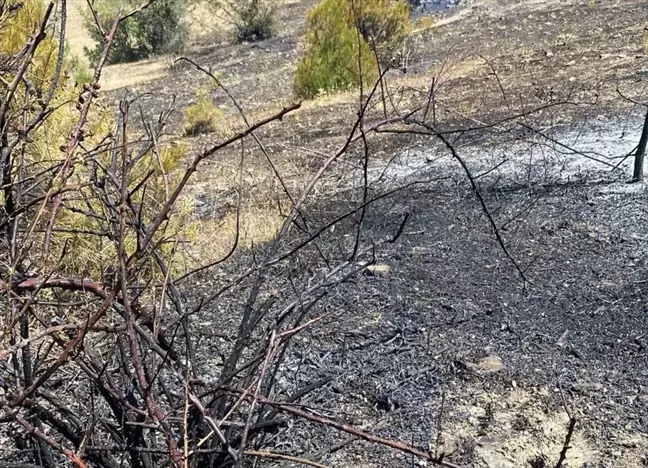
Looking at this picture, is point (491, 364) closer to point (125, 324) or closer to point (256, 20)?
point (125, 324)

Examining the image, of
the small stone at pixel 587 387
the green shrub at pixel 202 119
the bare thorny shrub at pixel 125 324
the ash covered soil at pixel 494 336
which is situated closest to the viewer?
the bare thorny shrub at pixel 125 324

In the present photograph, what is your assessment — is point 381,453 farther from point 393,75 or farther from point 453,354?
point 393,75

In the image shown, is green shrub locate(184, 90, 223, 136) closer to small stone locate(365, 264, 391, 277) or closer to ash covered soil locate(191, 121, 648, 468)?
ash covered soil locate(191, 121, 648, 468)

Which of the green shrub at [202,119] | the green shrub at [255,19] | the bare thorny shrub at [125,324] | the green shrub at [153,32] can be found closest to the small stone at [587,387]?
the bare thorny shrub at [125,324]

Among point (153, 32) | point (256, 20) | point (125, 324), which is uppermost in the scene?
point (125, 324)

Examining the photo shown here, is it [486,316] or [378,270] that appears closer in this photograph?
[486,316]

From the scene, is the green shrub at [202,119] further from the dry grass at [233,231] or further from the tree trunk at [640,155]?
the tree trunk at [640,155]

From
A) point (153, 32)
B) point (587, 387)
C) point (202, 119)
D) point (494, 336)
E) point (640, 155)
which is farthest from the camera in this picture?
point (153, 32)

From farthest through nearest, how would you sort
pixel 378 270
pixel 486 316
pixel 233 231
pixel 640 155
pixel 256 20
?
pixel 256 20
pixel 233 231
pixel 640 155
pixel 378 270
pixel 486 316

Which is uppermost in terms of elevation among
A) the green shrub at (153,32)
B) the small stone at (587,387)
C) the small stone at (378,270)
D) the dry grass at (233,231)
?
the green shrub at (153,32)

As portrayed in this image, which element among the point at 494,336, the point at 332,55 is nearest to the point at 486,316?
the point at 494,336

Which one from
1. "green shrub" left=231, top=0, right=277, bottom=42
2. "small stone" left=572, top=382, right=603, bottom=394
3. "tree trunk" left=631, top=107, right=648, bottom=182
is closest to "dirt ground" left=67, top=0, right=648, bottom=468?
"small stone" left=572, top=382, right=603, bottom=394

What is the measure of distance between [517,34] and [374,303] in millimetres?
11960

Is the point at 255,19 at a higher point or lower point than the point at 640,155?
higher
